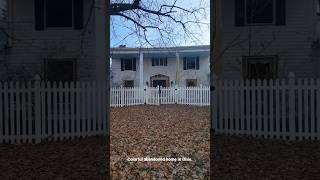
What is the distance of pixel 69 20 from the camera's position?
44.9ft

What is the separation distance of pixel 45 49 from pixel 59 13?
1.45 meters

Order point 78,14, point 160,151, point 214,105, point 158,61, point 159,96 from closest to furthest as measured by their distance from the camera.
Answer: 1. point 160,151
2. point 214,105
3. point 78,14
4. point 159,96
5. point 158,61

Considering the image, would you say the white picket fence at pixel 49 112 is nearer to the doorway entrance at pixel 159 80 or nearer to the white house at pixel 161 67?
the white house at pixel 161 67

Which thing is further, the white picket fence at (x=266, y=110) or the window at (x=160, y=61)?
the window at (x=160, y=61)

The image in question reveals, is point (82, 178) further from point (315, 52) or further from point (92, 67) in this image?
point (315, 52)

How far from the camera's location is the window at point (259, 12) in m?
13.5

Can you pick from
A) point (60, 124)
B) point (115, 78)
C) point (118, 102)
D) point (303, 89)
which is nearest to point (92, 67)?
point (60, 124)

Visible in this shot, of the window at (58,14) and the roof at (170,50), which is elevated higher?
the roof at (170,50)

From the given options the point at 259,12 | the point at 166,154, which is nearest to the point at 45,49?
the point at 166,154

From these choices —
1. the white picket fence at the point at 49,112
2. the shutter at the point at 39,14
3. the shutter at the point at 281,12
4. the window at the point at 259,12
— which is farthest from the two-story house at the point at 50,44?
the shutter at the point at 281,12

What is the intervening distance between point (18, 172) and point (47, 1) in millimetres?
9188

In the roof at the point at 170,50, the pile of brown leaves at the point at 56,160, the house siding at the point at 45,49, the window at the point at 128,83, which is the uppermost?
the roof at the point at 170,50

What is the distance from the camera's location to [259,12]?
13844 millimetres

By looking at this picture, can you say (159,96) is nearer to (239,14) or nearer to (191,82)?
(191,82)
